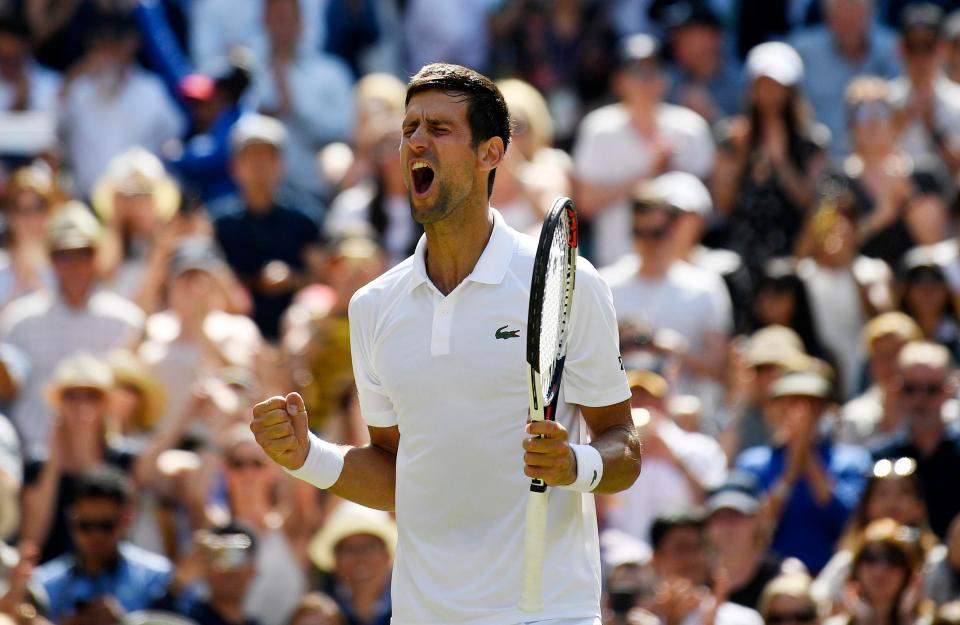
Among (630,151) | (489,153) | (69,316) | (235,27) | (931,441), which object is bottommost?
(931,441)

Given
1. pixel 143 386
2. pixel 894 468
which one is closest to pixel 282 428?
pixel 894 468

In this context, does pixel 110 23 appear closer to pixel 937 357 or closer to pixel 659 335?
pixel 659 335

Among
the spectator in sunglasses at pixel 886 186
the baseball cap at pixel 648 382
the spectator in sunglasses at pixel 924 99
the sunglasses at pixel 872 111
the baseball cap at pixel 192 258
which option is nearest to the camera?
the baseball cap at pixel 648 382

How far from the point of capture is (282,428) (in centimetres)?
479

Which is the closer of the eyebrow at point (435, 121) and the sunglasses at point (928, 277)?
the eyebrow at point (435, 121)

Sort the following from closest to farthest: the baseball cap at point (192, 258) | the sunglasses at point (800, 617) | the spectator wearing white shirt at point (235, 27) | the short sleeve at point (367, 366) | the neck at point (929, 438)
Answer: the short sleeve at point (367, 366), the sunglasses at point (800, 617), the neck at point (929, 438), the baseball cap at point (192, 258), the spectator wearing white shirt at point (235, 27)

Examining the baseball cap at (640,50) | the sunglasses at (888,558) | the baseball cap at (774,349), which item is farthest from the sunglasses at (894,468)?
the baseball cap at (640,50)

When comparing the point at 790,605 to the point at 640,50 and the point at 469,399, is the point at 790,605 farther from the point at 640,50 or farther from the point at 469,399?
the point at 640,50

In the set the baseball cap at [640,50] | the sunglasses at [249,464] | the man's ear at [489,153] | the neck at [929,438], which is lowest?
the sunglasses at [249,464]

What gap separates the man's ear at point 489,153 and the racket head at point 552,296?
28 centimetres

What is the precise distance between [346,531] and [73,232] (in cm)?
297

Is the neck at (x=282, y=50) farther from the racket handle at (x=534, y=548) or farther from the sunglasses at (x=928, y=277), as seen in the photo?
the racket handle at (x=534, y=548)

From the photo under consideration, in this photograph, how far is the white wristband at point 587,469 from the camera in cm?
445

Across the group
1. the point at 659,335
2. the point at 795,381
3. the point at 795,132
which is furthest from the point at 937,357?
the point at 795,132
